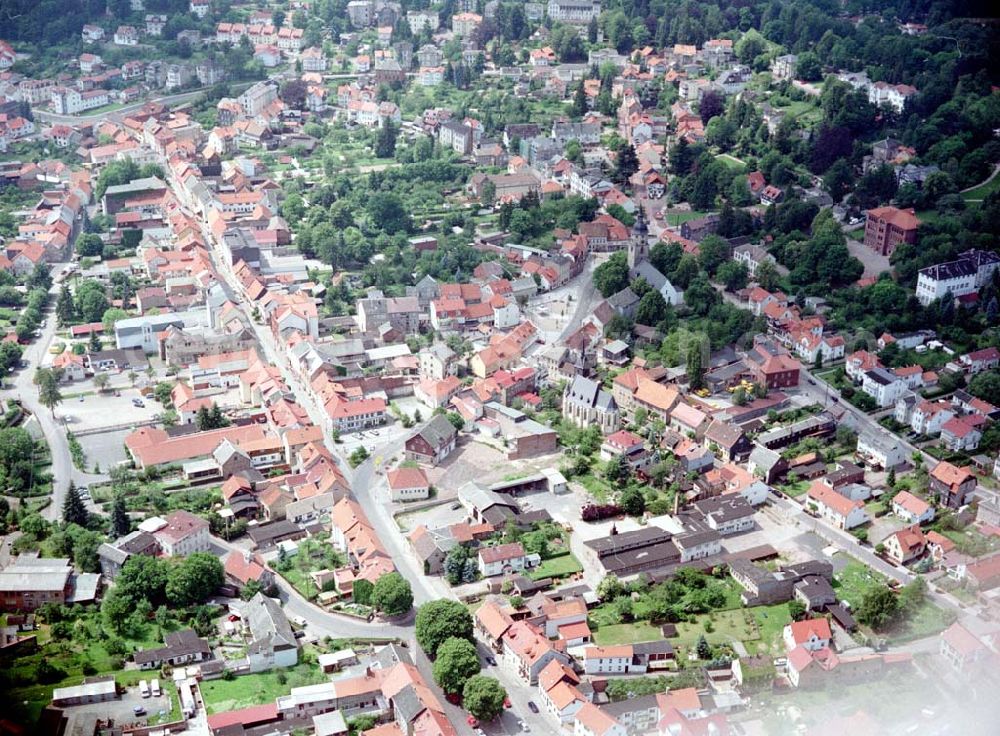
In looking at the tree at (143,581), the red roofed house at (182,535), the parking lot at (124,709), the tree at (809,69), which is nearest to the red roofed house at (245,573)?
the red roofed house at (182,535)

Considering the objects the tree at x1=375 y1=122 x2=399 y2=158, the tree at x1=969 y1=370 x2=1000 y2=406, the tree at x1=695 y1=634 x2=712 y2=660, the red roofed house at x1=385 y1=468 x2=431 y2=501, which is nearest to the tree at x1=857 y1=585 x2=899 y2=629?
the tree at x1=695 y1=634 x2=712 y2=660

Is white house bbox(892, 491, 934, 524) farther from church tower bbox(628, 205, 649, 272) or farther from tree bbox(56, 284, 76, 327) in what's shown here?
tree bbox(56, 284, 76, 327)

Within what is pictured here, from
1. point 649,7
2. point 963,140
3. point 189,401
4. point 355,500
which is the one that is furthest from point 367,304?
point 649,7

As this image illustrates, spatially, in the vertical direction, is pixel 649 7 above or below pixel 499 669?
above

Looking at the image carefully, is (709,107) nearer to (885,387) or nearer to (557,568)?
(885,387)

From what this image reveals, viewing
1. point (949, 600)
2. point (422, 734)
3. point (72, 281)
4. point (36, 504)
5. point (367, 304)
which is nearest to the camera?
point (422, 734)

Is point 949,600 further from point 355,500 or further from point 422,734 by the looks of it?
point 355,500

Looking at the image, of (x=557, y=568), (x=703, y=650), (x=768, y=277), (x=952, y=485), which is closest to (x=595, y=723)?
(x=703, y=650)

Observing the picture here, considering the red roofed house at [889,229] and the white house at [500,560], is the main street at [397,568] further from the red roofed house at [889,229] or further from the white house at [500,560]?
the red roofed house at [889,229]
